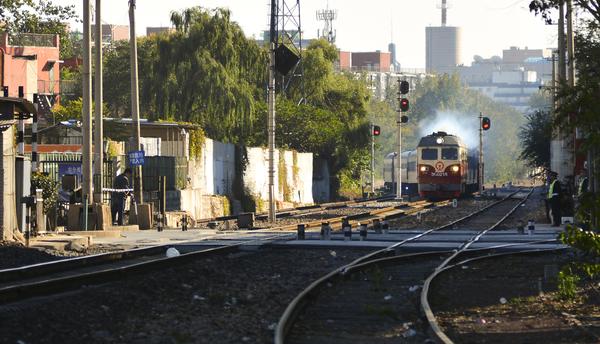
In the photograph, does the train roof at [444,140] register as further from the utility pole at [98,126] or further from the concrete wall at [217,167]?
the utility pole at [98,126]

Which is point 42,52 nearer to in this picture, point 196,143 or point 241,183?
point 241,183

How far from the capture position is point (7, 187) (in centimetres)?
2609

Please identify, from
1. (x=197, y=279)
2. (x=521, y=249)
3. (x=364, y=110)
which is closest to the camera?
(x=197, y=279)

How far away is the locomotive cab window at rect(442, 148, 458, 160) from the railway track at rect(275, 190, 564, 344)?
40410 mm

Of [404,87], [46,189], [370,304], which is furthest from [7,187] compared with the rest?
[404,87]

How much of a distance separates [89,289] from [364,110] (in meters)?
75.1

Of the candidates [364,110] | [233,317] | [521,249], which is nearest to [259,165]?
[364,110]

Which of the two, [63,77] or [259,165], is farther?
[63,77]

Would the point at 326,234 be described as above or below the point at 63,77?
below

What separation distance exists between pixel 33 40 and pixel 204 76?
2656 centimetres

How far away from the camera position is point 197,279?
61.5 feet

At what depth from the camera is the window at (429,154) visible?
6500 cm

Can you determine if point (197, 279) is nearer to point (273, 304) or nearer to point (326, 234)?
point (273, 304)

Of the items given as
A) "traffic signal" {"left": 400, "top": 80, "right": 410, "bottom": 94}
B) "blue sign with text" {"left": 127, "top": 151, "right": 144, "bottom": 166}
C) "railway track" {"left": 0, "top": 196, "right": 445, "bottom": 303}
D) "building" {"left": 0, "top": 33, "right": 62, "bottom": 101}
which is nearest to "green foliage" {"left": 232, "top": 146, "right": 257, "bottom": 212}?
"traffic signal" {"left": 400, "top": 80, "right": 410, "bottom": 94}
